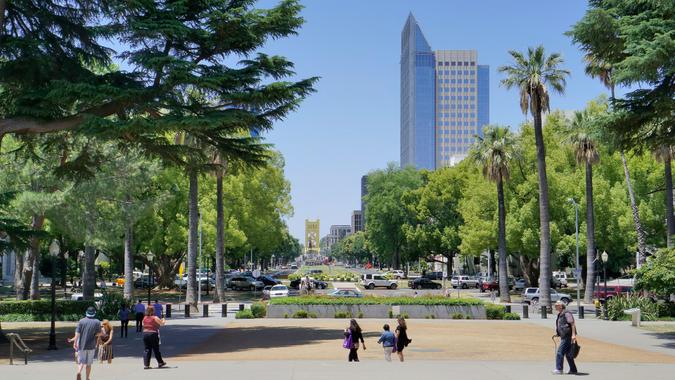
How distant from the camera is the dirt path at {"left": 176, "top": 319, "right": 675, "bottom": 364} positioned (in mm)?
21516

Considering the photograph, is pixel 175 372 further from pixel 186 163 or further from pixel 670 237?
pixel 670 237

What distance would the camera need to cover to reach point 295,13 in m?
26.8

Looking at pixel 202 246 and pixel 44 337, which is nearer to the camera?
pixel 44 337

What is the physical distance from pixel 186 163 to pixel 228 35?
5215 millimetres

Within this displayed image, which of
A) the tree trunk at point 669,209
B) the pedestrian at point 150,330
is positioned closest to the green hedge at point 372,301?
the tree trunk at point 669,209

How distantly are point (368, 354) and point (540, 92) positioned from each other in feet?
87.1

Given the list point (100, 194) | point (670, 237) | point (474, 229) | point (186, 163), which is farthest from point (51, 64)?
point (474, 229)

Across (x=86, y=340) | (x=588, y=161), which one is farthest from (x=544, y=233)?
(x=86, y=340)

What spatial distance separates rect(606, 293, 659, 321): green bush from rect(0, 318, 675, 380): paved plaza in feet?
8.09

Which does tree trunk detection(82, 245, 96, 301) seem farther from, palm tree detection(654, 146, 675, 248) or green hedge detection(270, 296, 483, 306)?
palm tree detection(654, 146, 675, 248)

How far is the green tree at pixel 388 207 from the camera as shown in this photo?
91562mm

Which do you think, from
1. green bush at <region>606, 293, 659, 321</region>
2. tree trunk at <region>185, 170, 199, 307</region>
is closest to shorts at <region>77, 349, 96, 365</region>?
tree trunk at <region>185, 170, 199, 307</region>

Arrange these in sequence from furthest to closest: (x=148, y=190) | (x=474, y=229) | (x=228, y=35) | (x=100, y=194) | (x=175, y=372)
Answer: (x=474, y=229) → (x=148, y=190) → (x=100, y=194) → (x=228, y=35) → (x=175, y=372)

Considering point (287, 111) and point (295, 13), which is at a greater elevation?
point (295, 13)
